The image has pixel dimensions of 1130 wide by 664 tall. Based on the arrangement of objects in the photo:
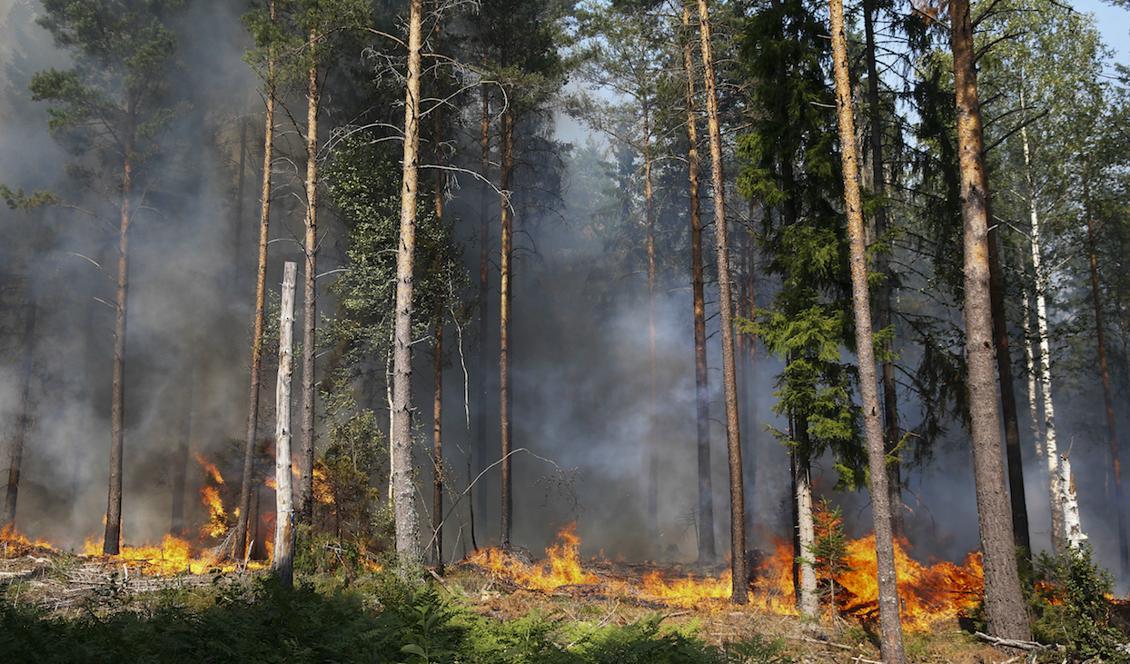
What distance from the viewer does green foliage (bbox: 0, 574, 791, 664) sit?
6.89m

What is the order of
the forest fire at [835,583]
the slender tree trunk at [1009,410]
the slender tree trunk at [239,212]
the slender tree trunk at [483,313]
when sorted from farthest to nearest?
the slender tree trunk at [239,212]
the slender tree trunk at [483,313]
the slender tree trunk at [1009,410]
the forest fire at [835,583]

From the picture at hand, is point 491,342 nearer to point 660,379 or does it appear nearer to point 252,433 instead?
point 660,379

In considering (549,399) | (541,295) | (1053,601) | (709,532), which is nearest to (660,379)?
(549,399)

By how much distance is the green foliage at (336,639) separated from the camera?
22.6 feet

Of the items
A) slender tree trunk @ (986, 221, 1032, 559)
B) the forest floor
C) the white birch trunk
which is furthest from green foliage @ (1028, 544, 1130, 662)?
the white birch trunk

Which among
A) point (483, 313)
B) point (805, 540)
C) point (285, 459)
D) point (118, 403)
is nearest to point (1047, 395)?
point (805, 540)

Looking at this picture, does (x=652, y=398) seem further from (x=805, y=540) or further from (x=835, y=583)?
(x=805, y=540)

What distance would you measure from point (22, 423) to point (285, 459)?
18.4m

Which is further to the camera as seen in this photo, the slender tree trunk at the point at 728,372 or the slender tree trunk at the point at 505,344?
the slender tree trunk at the point at 505,344

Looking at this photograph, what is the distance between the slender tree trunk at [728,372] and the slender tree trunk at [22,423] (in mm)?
21695

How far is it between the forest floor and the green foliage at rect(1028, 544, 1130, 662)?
80 cm

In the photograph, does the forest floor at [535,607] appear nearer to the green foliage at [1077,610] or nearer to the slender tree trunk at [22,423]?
the green foliage at [1077,610]

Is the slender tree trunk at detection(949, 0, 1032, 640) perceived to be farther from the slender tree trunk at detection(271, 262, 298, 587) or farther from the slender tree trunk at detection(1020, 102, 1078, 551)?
the slender tree trunk at detection(271, 262, 298, 587)

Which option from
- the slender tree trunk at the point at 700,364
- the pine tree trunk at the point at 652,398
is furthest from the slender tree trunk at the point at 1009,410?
the pine tree trunk at the point at 652,398
